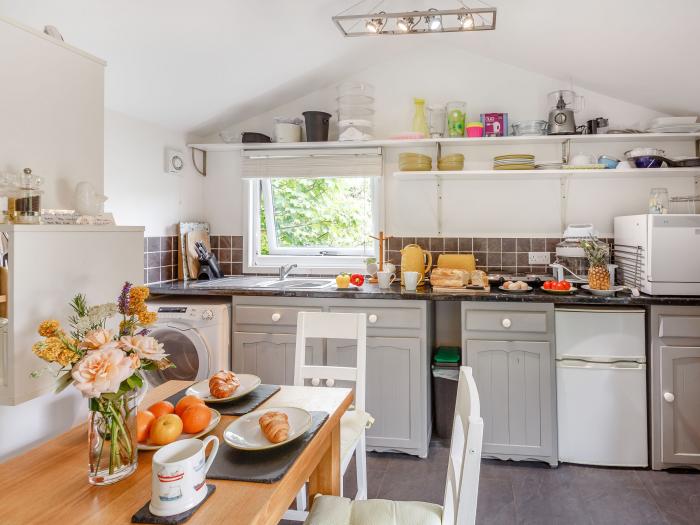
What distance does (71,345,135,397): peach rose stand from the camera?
96cm

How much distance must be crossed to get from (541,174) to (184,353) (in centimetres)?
259

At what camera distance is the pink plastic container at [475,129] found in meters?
3.26

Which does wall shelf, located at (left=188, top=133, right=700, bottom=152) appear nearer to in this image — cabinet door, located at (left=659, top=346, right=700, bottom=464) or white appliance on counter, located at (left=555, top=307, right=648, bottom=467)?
white appliance on counter, located at (left=555, top=307, right=648, bottom=467)

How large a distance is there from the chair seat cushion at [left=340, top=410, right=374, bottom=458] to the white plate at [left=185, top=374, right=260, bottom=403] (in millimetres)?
430

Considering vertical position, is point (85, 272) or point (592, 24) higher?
point (592, 24)

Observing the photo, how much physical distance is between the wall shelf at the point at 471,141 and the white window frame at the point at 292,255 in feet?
1.01

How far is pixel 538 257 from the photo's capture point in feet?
11.2

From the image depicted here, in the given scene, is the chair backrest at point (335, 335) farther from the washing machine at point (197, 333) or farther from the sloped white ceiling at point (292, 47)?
the sloped white ceiling at point (292, 47)

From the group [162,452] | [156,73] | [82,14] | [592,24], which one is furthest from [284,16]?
[162,452]

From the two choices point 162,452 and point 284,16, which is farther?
point 284,16

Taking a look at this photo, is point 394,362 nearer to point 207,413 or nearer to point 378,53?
point 207,413

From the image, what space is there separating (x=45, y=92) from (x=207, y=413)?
3.45 ft

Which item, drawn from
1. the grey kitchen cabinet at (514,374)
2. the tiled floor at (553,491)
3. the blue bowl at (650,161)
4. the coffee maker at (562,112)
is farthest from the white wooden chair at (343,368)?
the blue bowl at (650,161)

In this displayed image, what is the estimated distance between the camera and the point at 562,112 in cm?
318
